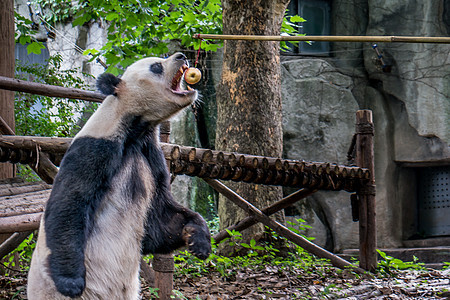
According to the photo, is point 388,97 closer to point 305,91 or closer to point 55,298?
point 305,91

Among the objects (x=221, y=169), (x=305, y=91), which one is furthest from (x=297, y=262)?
(x=305, y=91)

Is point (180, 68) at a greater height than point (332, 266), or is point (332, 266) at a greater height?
point (180, 68)

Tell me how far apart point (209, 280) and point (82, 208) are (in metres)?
2.40

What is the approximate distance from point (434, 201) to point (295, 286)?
22.1 feet

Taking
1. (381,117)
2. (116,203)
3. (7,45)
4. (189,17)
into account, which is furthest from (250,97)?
(381,117)

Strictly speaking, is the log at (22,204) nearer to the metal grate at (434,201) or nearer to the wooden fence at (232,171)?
the wooden fence at (232,171)

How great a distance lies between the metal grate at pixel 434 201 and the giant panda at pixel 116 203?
28.5 ft

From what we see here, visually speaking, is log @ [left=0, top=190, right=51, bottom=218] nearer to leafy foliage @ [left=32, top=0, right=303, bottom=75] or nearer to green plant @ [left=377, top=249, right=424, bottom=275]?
green plant @ [left=377, top=249, right=424, bottom=275]

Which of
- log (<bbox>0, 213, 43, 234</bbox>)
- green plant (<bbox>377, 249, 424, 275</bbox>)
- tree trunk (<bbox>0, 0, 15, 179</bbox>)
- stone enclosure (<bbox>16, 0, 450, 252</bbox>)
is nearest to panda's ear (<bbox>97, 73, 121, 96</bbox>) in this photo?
log (<bbox>0, 213, 43, 234</bbox>)

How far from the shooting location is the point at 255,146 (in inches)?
218

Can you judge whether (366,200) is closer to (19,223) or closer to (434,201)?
(19,223)

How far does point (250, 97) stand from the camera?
18.5ft

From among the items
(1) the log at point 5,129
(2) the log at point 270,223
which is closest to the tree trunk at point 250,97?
(2) the log at point 270,223

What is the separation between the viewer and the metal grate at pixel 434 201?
33.0ft
